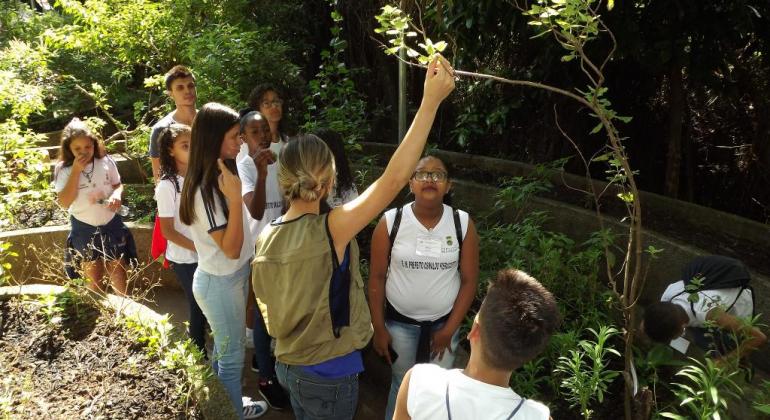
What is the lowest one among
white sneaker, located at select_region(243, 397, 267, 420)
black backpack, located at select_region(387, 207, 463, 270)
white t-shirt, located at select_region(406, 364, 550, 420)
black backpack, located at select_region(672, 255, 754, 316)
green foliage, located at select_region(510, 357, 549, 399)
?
white sneaker, located at select_region(243, 397, 267, 420)

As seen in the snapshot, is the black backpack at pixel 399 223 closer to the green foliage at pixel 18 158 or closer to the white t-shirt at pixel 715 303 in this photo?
the white t-shirt at pixel 715 303

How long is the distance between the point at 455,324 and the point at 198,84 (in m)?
4.12

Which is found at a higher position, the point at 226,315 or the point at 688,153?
the point at 688,153

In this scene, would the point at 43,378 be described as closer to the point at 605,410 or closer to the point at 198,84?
the point at 605,410

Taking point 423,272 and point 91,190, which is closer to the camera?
point 423,272

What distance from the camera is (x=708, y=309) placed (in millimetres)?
3158

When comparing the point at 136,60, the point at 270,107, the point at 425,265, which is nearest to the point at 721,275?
the point at 425,265

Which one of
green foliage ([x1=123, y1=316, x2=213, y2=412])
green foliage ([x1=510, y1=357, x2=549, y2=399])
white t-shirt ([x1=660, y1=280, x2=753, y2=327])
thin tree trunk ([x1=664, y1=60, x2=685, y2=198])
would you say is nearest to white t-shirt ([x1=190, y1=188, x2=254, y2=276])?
green foliage ([x1=123, y1=316, x2=213, y2=412])

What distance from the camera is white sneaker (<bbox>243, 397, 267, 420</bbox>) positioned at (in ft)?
11.2

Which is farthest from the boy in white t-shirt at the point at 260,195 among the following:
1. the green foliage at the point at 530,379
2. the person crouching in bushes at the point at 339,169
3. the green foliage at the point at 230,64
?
the green foliage at the point at 230,64

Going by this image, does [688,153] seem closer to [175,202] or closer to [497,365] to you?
[175,202]

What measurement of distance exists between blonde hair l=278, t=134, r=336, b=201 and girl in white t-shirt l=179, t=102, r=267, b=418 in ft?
1.82

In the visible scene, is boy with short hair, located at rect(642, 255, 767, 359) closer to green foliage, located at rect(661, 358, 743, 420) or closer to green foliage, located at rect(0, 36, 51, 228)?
green foliage, located at rect(661, 358, 743, 420)

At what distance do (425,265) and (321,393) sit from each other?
830 mm
